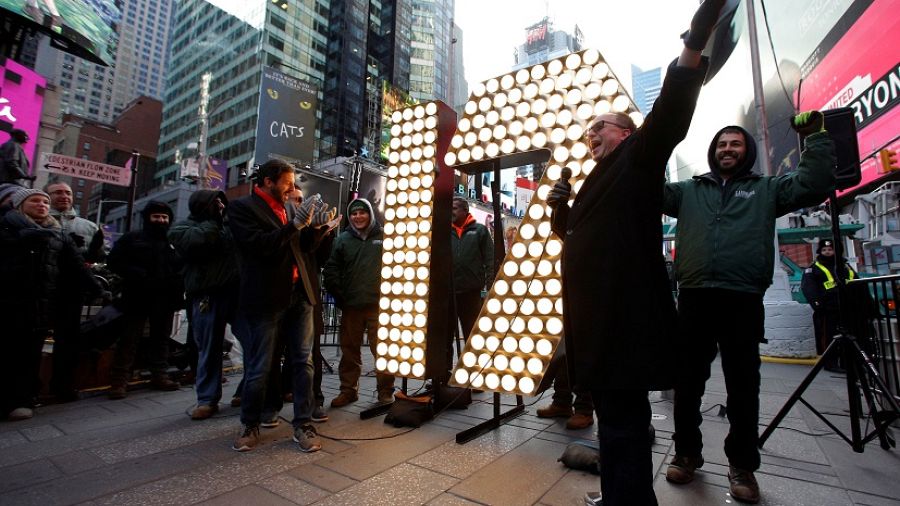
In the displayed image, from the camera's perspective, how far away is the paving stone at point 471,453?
8.71ft

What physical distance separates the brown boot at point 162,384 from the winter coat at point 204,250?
1620 mm

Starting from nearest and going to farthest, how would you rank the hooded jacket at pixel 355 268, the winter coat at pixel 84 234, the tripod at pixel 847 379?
the tripod at pixel 847 379
the hooded jacket at pixel 355 268
the winter coat at pixel 84 234

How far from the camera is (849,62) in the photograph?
20375mm

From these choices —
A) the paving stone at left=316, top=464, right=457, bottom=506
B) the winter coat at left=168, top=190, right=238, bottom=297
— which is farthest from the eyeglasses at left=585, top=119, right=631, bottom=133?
the winter coat at left=168, top=190, right=238, bottom=297

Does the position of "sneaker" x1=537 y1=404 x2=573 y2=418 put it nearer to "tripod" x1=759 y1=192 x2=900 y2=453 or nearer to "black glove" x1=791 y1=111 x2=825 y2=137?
"tripod" x1=759 y1=192 x2=900 y2=453

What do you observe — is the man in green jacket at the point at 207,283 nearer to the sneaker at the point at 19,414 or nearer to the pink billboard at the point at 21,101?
the sneaker at the point at 19,414

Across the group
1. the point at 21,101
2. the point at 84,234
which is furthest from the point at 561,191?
the point at 21,101

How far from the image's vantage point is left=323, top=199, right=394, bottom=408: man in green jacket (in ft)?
14.9

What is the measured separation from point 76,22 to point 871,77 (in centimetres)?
4023

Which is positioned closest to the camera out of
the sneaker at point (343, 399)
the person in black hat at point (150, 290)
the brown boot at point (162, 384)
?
the sneaker at point (343, 399)

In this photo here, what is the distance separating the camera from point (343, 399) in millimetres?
4387

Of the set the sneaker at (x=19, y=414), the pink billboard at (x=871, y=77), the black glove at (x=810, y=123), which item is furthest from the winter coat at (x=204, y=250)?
the pink billboard at (x=871, y=77)

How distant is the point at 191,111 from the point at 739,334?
84.4 meters

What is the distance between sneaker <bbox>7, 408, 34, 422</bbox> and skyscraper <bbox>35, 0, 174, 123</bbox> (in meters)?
148
